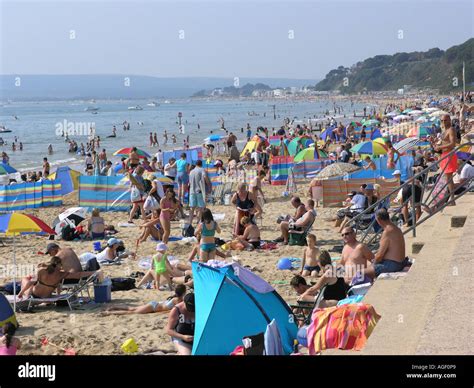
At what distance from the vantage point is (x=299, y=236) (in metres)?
12.1

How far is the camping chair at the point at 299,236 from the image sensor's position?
475 inches

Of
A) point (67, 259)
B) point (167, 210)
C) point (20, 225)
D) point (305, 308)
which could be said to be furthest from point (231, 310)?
point (167, 210)

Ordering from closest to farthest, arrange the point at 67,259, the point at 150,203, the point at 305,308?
1. the point at 305,308
2. the point at 67,259
3. the point at 150,203

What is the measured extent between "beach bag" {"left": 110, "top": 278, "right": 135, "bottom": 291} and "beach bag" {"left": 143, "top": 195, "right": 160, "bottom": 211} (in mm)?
3904

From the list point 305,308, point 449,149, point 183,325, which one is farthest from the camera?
point 449,149

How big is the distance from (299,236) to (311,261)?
227 centimetres

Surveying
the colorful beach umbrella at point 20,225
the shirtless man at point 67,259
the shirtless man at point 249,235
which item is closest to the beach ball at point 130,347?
the shirtless man at point 67,259

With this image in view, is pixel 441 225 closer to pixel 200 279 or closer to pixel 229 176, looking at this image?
pixel 200 279

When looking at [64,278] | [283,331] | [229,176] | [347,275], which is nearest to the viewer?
[283,331]

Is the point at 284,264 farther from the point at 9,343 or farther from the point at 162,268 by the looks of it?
the point at 9,343

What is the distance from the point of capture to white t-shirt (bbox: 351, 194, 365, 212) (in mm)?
12844
